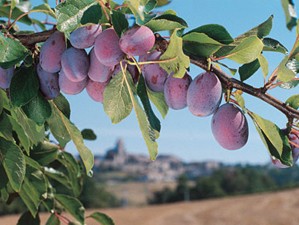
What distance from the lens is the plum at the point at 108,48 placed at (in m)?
0.51

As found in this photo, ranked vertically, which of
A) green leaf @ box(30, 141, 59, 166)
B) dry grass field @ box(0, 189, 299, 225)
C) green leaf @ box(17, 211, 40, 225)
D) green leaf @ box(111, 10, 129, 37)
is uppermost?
green leaf @ box(111, 10, 129, 37)

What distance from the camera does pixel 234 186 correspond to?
21.6 metres

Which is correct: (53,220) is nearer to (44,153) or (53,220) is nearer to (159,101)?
(44,153)

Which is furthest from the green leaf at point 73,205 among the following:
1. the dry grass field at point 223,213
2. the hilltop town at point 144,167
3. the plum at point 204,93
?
the hilltop town at point 144,167

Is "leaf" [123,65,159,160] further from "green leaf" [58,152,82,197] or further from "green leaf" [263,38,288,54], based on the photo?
"green leaf" [58,152,82,197]

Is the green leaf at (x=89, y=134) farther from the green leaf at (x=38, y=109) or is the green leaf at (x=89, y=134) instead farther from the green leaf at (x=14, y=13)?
the green leaf at (x=38, y=109)

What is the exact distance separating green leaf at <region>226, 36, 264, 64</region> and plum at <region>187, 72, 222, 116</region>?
0.03 meters

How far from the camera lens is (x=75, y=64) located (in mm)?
539


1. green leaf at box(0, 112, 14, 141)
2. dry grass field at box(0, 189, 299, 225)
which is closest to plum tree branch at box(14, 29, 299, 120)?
green leaf at box(0, 112, 14, 141)

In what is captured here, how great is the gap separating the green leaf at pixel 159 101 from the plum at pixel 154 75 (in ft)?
0.20

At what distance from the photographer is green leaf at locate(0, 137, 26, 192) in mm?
678

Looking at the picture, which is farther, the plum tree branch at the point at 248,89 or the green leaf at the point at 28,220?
the green leaf at the point at 28,220

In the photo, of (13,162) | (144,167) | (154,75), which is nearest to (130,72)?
(154,75)

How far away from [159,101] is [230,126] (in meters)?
0.13
